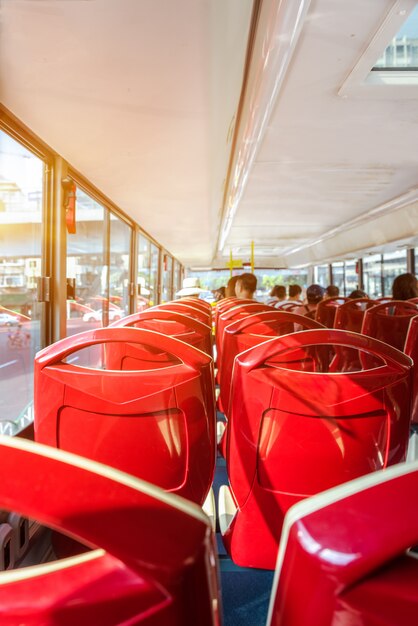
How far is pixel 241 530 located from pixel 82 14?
2.25m

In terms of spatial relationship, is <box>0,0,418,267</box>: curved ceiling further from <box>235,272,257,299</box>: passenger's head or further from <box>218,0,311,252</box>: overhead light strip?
<box>235,272,257,299</box>: passenger's head

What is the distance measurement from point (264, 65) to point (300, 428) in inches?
86.3

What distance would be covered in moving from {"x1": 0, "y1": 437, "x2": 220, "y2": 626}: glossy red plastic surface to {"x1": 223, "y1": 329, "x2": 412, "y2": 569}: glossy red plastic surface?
950 millimetres

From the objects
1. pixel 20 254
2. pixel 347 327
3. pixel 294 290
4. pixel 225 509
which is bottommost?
pixel 225 509

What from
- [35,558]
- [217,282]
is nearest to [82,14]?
[35,558]

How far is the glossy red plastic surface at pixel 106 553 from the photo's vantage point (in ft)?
1.10

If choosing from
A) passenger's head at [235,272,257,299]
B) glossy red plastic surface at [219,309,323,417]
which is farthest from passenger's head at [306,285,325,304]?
glossy red plastic surface at [219,309,323,417]

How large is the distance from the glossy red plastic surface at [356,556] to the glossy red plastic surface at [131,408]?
1023 millimetres

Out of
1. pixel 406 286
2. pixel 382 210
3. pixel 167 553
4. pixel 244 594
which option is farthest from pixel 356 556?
pixel 382 210

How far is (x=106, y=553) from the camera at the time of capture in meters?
0.36

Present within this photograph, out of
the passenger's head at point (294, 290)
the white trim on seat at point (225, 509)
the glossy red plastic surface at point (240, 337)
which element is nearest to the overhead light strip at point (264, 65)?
the glossy red plastic surface at point (240, 337)

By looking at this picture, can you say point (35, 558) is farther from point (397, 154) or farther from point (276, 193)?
point (276, 193)

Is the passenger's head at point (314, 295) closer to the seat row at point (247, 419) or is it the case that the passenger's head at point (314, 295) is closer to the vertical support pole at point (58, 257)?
the vertical support pole at point (58, 257)

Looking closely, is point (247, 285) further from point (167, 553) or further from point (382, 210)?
point (167, 553)
